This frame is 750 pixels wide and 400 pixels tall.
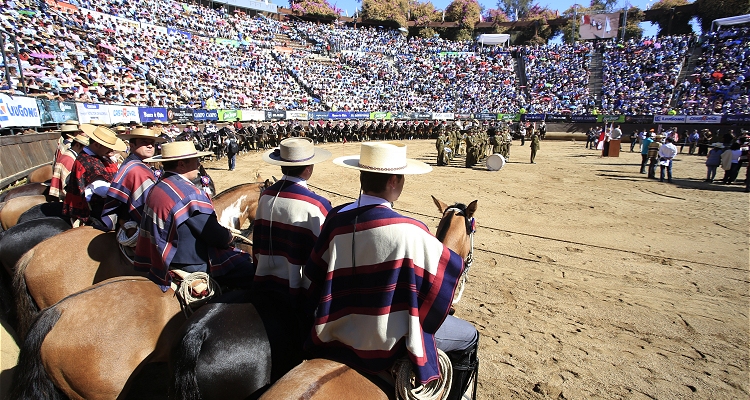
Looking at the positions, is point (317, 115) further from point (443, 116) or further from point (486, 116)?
point (486, 116)

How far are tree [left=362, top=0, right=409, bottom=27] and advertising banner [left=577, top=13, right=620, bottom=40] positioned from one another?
90.3 feet

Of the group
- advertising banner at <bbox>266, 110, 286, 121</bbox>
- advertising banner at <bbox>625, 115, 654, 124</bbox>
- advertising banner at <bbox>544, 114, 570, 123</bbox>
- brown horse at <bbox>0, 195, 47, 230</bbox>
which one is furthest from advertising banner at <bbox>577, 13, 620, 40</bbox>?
brown horse at <bbox>0, 195, 47, 230</bbox>

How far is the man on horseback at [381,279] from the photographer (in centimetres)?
194

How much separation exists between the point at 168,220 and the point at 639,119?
40.4m

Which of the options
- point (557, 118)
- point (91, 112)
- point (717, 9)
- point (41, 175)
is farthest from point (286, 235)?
point (717, 9)

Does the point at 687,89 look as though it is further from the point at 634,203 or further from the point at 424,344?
the point at 424,344

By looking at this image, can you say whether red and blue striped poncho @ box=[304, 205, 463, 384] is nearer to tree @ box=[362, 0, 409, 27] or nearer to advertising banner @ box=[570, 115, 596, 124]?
advertising banner @ box=[570, 115, 596, 124]

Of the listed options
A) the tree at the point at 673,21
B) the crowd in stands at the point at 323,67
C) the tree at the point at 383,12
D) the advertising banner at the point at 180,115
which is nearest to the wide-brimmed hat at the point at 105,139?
the crowd in stands at the point at 323,67

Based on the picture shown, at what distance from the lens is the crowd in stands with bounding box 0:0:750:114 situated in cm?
2419

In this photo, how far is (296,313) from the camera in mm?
2572

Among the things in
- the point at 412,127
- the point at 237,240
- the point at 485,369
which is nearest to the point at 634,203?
the point at 485,369

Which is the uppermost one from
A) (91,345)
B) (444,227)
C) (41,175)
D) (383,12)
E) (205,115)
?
(383,12)

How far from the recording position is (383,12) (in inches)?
2532

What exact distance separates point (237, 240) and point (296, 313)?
206 cm
